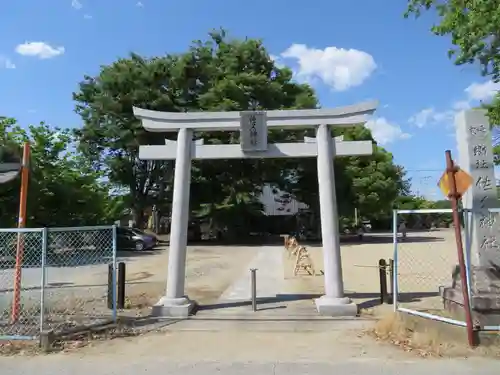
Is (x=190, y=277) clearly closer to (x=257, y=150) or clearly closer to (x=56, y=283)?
(x=56, y=283)

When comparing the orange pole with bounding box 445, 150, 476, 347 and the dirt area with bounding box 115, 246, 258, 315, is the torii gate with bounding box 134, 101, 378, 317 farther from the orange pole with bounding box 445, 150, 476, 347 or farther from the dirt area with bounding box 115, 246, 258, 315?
the orange pole with bounding box 445, 150, 476, 347

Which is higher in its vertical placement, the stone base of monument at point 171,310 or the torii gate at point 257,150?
the torii gate at point 257,150

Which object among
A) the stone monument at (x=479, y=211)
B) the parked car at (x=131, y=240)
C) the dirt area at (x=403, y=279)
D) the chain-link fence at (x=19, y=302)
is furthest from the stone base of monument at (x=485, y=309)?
the parked car at (x=131, y=240)

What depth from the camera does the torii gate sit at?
9398mm

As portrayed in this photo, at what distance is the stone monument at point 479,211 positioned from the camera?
734 cm

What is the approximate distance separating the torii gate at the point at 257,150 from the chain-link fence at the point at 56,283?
1474 millimetres

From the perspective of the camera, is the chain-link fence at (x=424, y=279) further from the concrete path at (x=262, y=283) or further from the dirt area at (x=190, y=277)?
the dirt area at (x=190, y=277)

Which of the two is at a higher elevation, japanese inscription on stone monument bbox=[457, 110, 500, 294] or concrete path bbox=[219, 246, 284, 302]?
japanese inscription on stone monument bbox=[457, 110, 500, 294]

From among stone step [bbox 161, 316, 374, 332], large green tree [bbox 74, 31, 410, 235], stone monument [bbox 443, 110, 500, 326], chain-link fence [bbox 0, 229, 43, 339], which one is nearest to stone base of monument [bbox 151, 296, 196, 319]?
stone step [bbox 161, 316, 374, 332]

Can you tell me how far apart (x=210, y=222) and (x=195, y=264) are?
1419cm

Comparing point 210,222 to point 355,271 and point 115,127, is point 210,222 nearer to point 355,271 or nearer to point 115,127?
point 115,127

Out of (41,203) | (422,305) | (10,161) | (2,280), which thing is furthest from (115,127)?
(422,305)

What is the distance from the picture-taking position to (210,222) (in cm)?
3362

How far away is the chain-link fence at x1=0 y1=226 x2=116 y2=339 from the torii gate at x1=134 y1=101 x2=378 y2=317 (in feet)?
4.84
